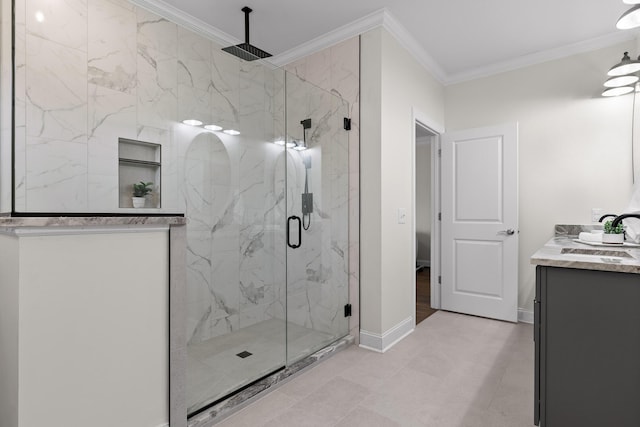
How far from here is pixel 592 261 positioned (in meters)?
1.42

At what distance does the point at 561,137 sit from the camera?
331 centimetres

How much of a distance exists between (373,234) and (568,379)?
5.18ft

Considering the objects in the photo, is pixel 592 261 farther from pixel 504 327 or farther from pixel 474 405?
pixel 504 327

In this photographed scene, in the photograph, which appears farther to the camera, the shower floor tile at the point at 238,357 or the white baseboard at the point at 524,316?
the white baseboard at the point at 524,316

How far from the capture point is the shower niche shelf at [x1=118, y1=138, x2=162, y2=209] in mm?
2127

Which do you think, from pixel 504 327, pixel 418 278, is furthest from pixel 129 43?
pixel 418 278

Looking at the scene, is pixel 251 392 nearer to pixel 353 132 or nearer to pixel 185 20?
pixel 353 132

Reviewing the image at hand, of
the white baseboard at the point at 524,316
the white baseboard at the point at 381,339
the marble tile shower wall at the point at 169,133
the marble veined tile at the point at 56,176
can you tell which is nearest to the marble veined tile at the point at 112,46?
the marble tile shower wall at the point at 169,133

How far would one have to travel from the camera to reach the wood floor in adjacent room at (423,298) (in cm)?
373

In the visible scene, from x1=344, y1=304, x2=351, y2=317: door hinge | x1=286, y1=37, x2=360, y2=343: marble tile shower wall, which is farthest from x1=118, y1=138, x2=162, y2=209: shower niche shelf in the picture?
x1=344, y1=304, x2=351, y2=317: door hinge

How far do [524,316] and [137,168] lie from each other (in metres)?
3.80

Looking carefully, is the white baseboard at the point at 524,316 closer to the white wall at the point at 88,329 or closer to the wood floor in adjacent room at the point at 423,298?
the wood floor in adjacent room at the point at 423,298

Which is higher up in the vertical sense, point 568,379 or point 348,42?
point 348,42

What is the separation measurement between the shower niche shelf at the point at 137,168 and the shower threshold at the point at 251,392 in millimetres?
1226
